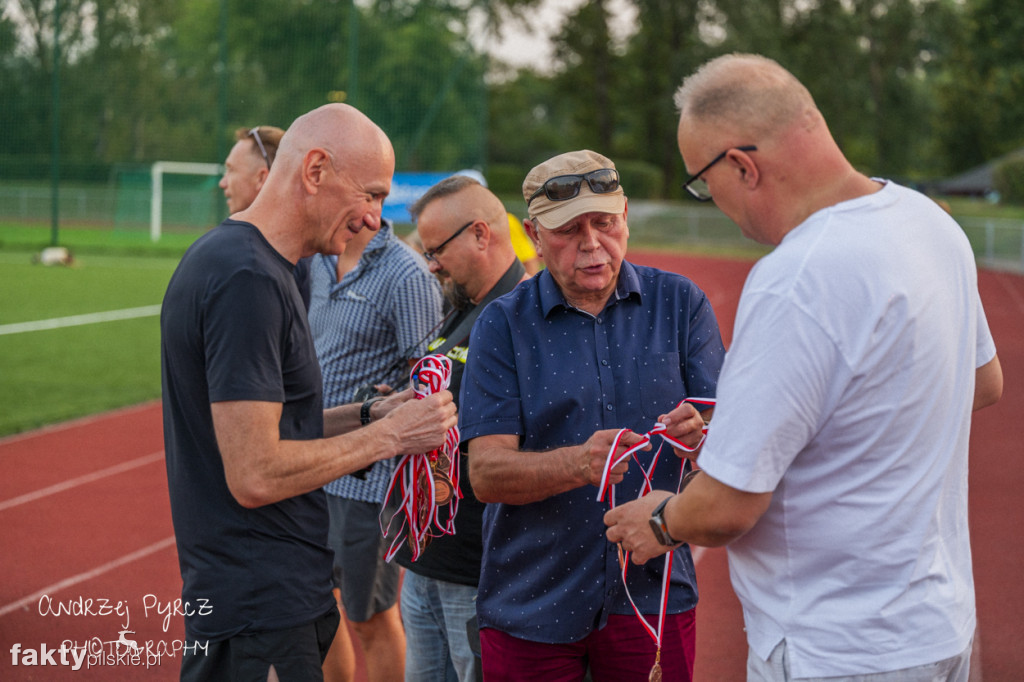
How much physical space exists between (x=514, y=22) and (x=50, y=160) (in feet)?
121

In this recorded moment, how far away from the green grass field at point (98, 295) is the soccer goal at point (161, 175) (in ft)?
1.70

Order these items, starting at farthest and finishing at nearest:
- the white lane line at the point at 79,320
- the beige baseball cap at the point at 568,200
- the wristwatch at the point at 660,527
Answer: the white lane line at the point at 79,320 → the beige baseball cap at the point at 568,200 → the wristwatch at the point at 660,527

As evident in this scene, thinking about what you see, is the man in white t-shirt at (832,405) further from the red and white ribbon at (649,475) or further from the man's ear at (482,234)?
the man's ear at (482,234)

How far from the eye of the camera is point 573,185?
2916 millimetres

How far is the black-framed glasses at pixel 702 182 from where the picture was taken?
6.71 ft

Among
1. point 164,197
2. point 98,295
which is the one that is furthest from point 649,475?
point 164,197

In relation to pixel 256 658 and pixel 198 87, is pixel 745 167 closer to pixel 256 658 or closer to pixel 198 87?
pixel 256 658

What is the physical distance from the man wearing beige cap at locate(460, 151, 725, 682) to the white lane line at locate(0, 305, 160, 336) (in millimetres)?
15260

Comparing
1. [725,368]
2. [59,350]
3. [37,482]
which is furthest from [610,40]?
[725,368]

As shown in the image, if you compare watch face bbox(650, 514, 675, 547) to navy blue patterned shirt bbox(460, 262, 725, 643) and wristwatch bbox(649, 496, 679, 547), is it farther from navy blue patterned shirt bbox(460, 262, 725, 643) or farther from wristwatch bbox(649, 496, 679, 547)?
navy blue patterned shirt bbox(460, 262, 725, 643)

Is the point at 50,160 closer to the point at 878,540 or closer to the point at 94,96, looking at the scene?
the point at 94,96

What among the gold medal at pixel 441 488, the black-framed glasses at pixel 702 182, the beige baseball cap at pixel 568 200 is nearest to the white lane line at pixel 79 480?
the gold medal at pixel 441 488

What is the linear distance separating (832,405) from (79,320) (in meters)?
17.7

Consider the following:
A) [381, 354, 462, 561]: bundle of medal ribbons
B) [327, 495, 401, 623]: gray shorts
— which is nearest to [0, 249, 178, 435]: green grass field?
[327, 495, 401, 623]: gray shorts
